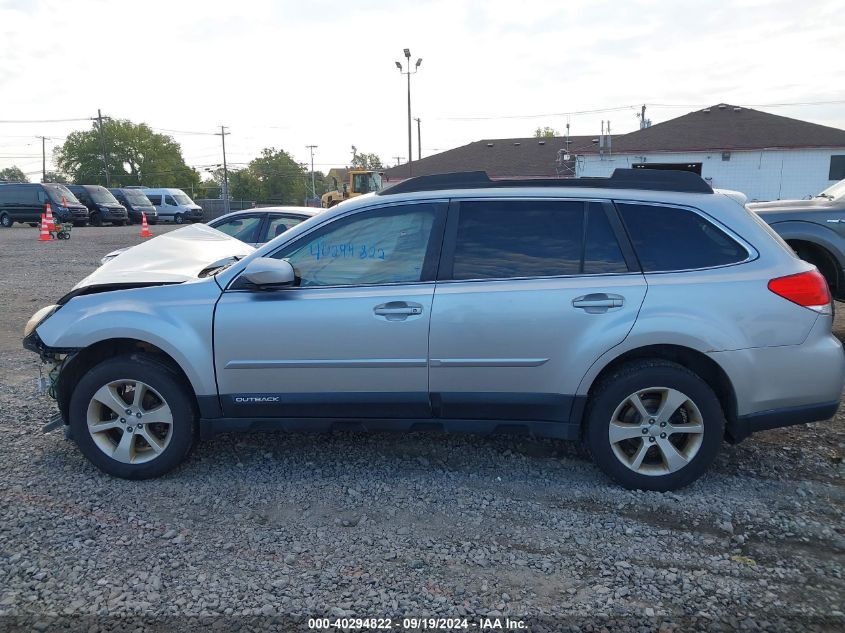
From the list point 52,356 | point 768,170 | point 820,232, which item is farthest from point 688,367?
point 768,170

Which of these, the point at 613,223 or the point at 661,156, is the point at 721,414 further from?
the point at 661,156

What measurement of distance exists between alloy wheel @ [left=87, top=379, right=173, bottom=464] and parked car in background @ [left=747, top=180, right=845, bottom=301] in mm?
6029

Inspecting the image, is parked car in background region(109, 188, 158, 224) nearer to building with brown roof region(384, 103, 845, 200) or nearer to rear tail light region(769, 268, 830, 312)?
building with brown roof region(384, 103, 845, 200)

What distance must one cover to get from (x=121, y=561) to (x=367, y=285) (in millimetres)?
1914

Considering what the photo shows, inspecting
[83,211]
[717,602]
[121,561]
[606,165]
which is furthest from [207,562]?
[83,211]

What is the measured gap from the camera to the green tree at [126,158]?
87250 millimetres

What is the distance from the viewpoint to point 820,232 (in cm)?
Answer: 687

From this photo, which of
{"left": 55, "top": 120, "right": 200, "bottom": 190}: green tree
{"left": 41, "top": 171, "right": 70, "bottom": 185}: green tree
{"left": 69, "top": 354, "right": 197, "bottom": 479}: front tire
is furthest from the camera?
{"left": 41, "top": 171, "right": 70, "bottom": 185}: green tree

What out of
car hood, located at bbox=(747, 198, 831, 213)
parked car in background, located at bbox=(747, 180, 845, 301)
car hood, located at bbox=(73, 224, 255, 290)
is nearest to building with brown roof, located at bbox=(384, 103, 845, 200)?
car hood, located at bbox=(747, 198, 831, 213)

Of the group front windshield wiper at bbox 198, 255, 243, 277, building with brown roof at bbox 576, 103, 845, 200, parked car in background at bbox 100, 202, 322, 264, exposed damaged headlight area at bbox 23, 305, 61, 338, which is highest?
building with brown roof at bbox 576, 103, 845, 200

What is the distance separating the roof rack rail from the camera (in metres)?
3.90

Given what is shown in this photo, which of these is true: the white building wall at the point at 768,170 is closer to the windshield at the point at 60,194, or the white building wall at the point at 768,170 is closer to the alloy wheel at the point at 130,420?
the windshield at the point at 60,194

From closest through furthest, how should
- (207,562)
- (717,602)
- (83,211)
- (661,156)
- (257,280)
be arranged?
(717,602)
(207,562)
(257,280)
(661,156)
(83,211)

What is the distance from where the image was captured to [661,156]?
28.9 meters
